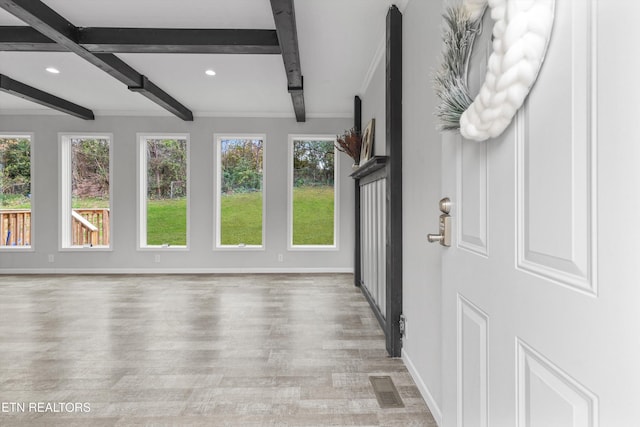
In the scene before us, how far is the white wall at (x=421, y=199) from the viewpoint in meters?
1.75

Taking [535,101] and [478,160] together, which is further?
[478,160]

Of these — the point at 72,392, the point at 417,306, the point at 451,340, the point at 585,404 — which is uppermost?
the point at 585,404

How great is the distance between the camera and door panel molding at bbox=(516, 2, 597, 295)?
22.3 inches

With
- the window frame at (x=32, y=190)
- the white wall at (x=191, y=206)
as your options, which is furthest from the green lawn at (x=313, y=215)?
the window frame at (x=32, y=190)

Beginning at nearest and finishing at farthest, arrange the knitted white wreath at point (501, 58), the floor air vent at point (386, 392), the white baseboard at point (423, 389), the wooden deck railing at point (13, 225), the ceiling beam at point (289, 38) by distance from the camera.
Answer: the knitted white wreath at point (501, 58) → the white baseboard at point (423, 389) → the floor air vent at point (386, 392) → the ceiling beam at point (289, 38) → the wooden deck railing at point (13, 225)

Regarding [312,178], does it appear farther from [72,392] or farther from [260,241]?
[72,392]

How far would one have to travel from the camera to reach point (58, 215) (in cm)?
525

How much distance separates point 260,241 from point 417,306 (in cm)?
370

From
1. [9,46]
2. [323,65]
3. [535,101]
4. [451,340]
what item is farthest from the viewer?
[323,65]

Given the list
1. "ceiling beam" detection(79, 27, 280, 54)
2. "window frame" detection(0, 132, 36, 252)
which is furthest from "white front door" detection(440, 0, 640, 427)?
"window frame" detection(0, 132, 36, 252)

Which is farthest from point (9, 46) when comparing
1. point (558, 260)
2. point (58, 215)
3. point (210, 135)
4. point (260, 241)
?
point (558, 260)

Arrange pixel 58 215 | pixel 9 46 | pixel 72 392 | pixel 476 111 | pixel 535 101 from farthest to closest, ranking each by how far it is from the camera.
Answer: pixel 58 215
pixel 9 46
pixel 72 392
pixel 476 111
pixel 535 101

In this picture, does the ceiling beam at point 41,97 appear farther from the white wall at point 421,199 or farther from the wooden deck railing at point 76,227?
the white wall at point 421,199

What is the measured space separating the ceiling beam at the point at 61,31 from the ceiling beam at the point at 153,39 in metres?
0.09
